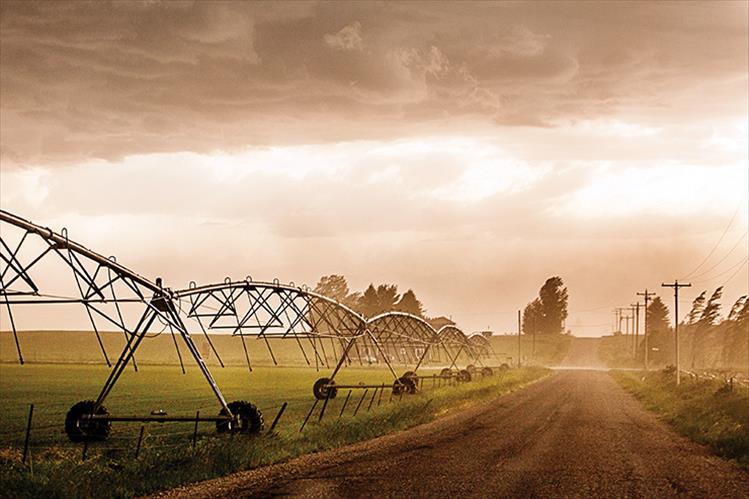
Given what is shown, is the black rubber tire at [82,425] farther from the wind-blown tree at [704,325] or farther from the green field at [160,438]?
the wind-blown tree at [704,325]

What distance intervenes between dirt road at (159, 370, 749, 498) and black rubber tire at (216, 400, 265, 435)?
13.7 ft

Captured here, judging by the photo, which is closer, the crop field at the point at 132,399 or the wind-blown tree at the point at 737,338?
the crop field at the point at 132,399

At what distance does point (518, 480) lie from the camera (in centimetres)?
2405

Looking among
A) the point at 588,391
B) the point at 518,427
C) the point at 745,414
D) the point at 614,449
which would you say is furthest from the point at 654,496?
the point at 588,391

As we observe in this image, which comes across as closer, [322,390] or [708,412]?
[708,412]

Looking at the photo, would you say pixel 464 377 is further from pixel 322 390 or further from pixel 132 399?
pixel 132 399

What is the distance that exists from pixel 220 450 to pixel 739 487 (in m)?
15.5

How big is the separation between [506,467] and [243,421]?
37.7ft

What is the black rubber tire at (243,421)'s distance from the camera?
108 ft

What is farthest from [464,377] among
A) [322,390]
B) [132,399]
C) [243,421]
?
[243,421]

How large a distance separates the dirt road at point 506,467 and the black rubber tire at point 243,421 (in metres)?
4.19

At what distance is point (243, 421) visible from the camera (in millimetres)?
33469

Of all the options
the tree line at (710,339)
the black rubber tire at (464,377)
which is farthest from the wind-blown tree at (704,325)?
the black rubber tire at (464,377)

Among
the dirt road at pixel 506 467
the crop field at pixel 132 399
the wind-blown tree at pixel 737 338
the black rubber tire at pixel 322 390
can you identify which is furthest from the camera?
the wind-blown tree at pixel 737 338
